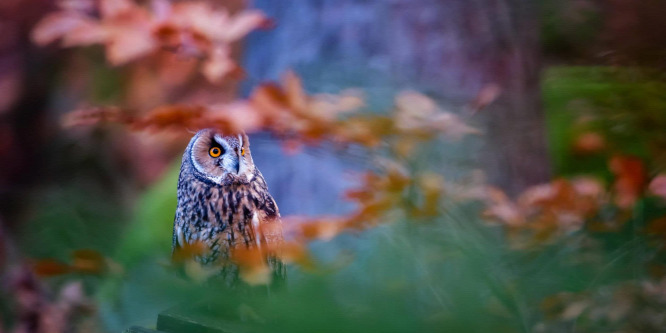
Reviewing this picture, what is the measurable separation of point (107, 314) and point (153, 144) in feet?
1.29

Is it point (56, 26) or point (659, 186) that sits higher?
point (56, 26)

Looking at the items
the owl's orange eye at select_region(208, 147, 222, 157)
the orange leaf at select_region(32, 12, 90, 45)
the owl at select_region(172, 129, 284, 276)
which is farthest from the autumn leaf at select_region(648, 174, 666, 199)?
the orange leaf at select_region(32, 12, 90, 45)

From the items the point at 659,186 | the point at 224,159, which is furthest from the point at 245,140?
the point at 659,186

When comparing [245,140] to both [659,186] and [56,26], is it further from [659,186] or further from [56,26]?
[659,186]

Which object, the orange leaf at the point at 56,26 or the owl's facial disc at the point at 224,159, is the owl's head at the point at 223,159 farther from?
the orange leaf at the point at 56,26

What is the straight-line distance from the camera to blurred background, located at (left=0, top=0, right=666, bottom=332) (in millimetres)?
966

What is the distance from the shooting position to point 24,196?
1093 mm

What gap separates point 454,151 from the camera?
98cm

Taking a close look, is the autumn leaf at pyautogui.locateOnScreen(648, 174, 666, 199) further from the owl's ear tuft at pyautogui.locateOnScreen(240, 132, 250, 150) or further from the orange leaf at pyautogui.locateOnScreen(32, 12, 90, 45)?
the orange leaf at pyautogui.locateOnScreen(32, 12, 90, 45)

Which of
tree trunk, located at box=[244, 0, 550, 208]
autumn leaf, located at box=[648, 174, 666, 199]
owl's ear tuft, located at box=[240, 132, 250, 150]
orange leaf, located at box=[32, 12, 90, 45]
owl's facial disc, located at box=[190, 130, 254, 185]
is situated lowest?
autumn leaf, located at box=[648, 174, 666, 199]

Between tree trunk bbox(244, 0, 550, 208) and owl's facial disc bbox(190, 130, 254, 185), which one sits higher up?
tree trunk bbox(244, 0, 550, 208)

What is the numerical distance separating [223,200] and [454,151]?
1.49 ft

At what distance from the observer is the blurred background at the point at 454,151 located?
38.0 inches

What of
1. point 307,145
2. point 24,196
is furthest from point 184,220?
point 24,196
